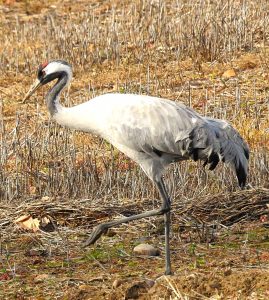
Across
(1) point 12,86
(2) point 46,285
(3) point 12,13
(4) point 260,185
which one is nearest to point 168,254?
(2) point 46,285

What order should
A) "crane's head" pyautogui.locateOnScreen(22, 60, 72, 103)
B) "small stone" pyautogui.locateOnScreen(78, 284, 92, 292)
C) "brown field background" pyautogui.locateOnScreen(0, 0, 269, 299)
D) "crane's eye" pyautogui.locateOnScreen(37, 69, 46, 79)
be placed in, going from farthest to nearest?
"brown field background" pyautogui.locateOnScreen(0, 0, 269, 299)
"crane's eye" pyautogui.locateOnScreen(37, 69, 46, 79)
"crane's head" pyautogui.locateOnScreen(22, 60, 72, 103)
"small stone" pyautogui.locateOnScreen(78, 284, 92, 292)

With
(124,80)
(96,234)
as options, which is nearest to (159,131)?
(96,234)

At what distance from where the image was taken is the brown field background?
7648mm

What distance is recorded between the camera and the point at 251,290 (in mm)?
4961

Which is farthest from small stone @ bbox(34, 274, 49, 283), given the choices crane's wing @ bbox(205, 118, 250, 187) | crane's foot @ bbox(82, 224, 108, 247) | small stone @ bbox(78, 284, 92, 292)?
crane's wing @ bbox(205, 118, 250, 187)

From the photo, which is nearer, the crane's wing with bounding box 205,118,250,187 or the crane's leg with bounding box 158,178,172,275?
the crane's leg with bounding box 158,178,172,275

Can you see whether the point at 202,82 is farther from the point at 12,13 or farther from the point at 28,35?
the point at 12,13

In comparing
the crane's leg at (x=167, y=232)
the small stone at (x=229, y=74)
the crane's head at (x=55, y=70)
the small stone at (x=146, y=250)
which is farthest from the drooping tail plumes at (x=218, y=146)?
the small stone at (x=229, y=74)

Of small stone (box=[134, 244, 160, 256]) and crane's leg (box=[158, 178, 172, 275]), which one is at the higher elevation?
crane's leg (box=[158, 178, 172, 275])

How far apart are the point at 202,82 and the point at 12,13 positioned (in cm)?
584

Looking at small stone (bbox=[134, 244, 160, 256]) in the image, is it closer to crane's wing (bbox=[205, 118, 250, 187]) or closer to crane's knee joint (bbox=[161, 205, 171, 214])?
crane's knee joint (bbox=[161, 205, 171, 214])

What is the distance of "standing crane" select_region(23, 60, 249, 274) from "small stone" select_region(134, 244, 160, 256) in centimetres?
19

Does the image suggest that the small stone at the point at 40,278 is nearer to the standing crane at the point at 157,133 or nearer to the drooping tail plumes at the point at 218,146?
the standing crane at the point at 157,133

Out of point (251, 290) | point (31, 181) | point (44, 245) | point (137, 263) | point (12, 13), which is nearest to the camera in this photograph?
point (251, 290)
